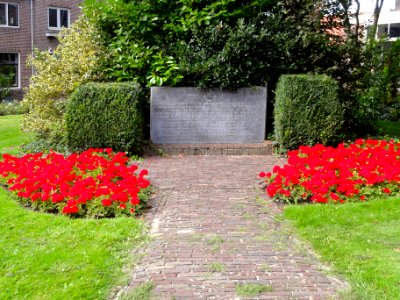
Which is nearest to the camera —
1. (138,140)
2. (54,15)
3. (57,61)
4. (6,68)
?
(138,140)

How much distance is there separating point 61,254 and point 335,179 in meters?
3.83

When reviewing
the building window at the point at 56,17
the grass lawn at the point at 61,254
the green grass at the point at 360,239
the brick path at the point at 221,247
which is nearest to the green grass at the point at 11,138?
the brick path at the point at 221,247

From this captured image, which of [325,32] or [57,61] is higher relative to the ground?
[325,32]

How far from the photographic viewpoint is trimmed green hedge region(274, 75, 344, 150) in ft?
33.9

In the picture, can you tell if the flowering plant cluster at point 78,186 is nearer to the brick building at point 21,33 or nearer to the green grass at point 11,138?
the green grass at point 11,138

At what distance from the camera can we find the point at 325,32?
1204 centimetres

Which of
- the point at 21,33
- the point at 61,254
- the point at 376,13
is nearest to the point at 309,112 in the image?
the point at 61,254

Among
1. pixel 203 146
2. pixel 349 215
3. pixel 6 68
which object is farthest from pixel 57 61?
pixel 6 68

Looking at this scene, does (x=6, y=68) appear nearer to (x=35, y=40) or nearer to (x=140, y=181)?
(x=35, y=40)

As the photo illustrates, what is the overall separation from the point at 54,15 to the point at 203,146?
2251 centimetres

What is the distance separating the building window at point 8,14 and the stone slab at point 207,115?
791 inches

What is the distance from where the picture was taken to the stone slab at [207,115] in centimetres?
1091

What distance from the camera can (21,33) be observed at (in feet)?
92.9

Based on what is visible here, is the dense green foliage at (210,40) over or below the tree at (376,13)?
below
